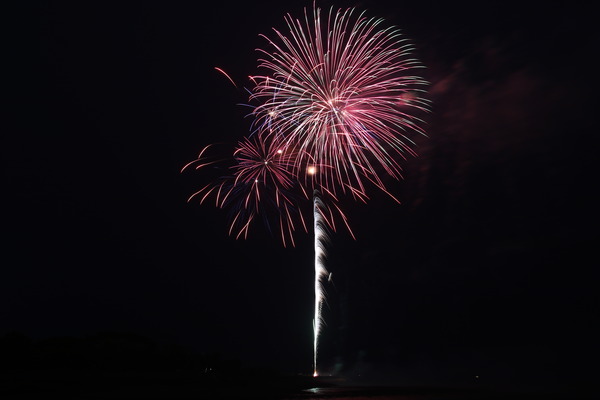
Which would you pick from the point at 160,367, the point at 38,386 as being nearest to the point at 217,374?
the point at 160,367

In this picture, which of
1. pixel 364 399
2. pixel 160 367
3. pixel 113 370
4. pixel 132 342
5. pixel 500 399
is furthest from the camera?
pixel 132 342

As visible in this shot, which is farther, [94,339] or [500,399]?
[94,339]

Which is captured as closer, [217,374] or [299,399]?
[299,399]

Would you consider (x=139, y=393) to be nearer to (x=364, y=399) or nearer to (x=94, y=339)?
(x=364, y=399)

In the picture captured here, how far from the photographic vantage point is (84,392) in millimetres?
36406

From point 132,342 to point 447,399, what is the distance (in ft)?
119

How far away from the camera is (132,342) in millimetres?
60562

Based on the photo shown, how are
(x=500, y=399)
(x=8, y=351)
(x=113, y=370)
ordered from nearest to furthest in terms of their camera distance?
(x=500, y=399) → (x=8, y=351) → (x=113, y=370)

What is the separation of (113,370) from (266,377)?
20.6 metres

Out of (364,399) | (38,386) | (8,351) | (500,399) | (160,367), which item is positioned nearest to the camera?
(38,386)

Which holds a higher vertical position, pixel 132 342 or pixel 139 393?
pixel 132 342

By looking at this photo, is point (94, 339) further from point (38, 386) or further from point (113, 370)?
point (38, 386)

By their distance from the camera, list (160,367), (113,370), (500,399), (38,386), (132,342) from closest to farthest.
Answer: (38,386), (500,399), (113,370), (160,367), (132,342)

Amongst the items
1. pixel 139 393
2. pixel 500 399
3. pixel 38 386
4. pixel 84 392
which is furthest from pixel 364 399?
pixel 38 386
